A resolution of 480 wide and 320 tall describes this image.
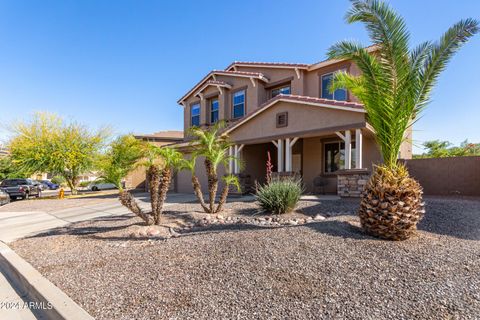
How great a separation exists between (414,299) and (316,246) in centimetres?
154

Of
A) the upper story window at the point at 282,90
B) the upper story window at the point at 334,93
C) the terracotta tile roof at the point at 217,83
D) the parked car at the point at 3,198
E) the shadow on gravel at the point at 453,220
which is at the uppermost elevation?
the terracotta tile roof at the point at 217,83

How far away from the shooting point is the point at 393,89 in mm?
5129

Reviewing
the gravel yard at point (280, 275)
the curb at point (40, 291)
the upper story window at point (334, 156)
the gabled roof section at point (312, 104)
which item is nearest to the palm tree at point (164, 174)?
the gravel yard at point (280, 275)

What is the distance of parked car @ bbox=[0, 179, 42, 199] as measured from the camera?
19531 millimetres

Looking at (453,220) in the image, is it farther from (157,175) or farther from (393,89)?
(157,175)

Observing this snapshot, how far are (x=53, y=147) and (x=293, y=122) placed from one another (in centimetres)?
1756

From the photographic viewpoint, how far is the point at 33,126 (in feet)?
63.0

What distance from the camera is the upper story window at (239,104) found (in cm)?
1747

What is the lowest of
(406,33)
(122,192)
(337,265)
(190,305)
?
(190,305)

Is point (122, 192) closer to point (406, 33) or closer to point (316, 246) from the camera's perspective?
point (316, 246)

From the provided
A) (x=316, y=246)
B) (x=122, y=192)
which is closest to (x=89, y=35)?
(x=122, y=192)

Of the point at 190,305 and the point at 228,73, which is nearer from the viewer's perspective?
the point at 190,305

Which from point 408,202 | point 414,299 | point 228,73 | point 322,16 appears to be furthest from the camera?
point 228,73

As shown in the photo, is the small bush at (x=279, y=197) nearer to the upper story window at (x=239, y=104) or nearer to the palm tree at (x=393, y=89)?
the palm tree at (x=393, y=89)
